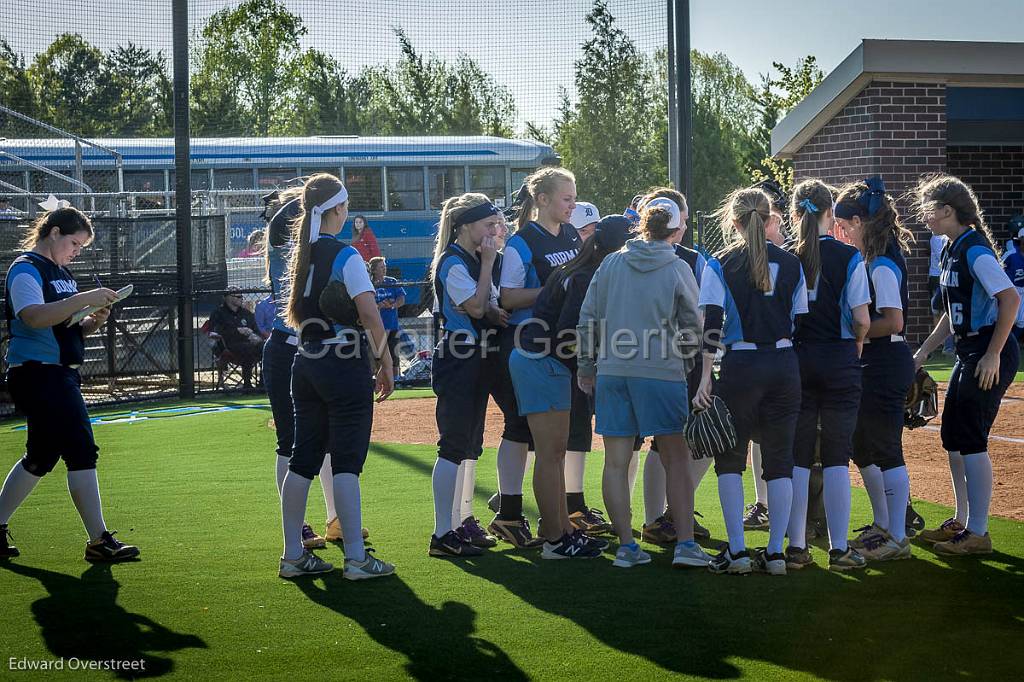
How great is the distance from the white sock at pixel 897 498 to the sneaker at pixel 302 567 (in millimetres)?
2887

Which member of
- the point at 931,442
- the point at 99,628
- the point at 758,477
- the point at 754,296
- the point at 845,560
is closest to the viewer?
the point at 99,628

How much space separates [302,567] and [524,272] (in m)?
1.91

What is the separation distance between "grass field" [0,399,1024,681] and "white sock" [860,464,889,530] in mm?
251

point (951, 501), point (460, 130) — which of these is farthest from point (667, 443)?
point (460, 130)

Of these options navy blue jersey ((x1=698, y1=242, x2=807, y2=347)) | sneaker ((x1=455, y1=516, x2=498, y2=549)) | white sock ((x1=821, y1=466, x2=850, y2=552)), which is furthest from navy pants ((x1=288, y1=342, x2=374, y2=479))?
white sock ((x1=821, y1=466, x2=850, y2=552))

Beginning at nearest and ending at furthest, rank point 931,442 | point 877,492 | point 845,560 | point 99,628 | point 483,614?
point 99,628 < point 483,614 < point 845,560 < point 877,492 < point 931,442

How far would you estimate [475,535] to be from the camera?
6.17 metres

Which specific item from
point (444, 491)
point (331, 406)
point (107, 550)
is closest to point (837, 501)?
point (444, 491)

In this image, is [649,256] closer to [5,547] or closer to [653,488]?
[653,488]

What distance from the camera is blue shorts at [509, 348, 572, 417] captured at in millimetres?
5688

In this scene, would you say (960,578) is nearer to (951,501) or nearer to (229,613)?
(951,501)

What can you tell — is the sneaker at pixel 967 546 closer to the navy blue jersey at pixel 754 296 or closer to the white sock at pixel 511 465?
the navy blue jersey at pixel 754 296

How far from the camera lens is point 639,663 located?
13.6ft

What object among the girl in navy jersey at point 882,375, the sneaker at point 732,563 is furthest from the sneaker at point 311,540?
the girl in navy jersey at point 882,375
